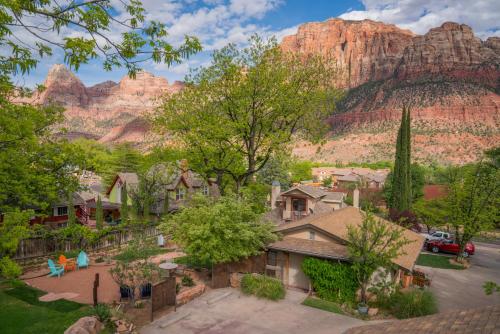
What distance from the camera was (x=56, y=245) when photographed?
23156 mm

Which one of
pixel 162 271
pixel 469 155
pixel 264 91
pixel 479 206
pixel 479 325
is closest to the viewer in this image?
pixel 479 325

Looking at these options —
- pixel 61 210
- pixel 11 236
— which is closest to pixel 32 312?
pixel 11 236

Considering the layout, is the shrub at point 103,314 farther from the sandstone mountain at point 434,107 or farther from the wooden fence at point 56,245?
the sandstone mountain at point 434,107

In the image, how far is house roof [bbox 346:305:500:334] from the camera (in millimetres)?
7687

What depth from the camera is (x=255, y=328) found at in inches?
542

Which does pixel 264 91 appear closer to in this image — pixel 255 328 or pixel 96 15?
pixel 255 328

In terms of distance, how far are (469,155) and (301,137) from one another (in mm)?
124923

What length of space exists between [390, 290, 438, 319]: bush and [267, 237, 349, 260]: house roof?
3159 mm

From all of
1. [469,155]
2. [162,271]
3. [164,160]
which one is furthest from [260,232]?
[469,155]

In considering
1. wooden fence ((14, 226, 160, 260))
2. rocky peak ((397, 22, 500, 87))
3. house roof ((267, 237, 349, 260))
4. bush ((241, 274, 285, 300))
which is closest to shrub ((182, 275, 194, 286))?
bush ((241, 274, 285, 300))

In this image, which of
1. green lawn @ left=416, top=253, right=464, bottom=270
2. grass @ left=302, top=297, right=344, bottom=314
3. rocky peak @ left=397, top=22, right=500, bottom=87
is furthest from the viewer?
rocky peak @ left=397, top=22, right=500, bottom=87

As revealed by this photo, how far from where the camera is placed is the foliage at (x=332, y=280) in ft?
56.5

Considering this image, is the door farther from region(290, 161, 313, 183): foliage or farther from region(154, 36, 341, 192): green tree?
region(290, 161, 313, 183): foliage

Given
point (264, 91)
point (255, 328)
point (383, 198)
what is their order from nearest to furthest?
1. point (255, 328)
2. point (264, 91)
3. point (383, 198)
